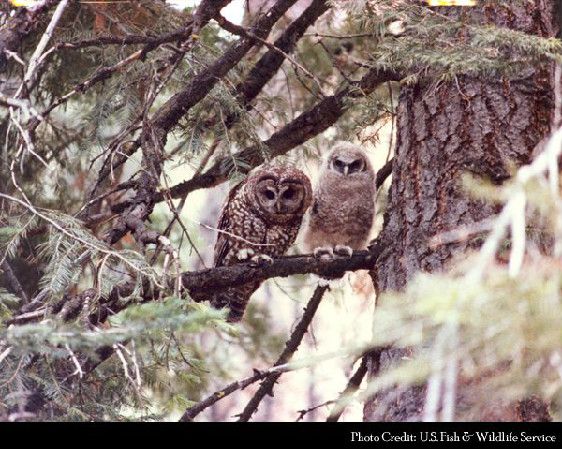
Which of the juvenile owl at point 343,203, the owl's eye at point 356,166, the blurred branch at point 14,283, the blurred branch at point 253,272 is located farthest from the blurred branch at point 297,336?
the blurred branch at point 14,283

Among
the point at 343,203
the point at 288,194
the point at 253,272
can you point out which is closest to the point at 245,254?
the point at 288,194

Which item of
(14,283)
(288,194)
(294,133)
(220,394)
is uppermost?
(294,133)

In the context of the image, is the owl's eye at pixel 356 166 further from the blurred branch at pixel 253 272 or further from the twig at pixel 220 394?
the twig at pixel 220 394

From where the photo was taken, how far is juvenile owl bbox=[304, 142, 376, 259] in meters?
4.85

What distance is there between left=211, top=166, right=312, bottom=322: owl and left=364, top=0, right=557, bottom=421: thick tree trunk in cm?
125

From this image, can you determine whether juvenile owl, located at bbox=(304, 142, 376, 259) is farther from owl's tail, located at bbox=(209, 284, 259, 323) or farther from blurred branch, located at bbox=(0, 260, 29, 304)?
blurred branch, located at bbox=(0, 260, 29, 304)

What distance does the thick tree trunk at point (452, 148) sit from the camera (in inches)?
133

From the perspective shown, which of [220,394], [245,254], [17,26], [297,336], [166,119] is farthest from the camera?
[245,254]

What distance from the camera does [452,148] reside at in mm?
3479

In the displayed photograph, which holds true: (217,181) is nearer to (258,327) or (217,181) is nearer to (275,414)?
(258,327)

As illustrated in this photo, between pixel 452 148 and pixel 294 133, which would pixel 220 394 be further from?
pixel 294 133

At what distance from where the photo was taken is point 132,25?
14.1 feet

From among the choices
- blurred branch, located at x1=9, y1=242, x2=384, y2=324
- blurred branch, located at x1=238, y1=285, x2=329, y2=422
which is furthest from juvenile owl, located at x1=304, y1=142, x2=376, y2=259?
blurred branch, located at x1=9, y1=242, x2=384, y2=324

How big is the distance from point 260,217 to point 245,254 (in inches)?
9.5
